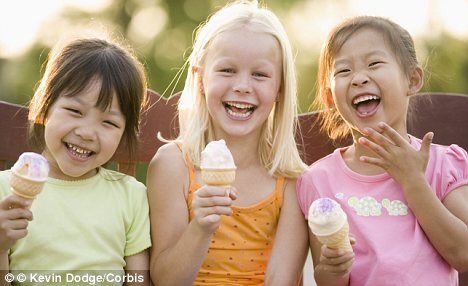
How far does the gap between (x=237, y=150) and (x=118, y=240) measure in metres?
0.71

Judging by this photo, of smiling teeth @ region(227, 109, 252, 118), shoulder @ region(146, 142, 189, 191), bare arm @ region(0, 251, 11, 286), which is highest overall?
smiling teeth @ region(227, 109, 252, 118)

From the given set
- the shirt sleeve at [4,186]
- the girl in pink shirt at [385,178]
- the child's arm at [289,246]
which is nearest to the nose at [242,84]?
the girl in pink shirt at [385,178]

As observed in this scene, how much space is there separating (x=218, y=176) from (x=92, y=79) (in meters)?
0.74

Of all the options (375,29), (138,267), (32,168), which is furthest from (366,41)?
(32,168)

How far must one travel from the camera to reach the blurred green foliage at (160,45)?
15977 mm

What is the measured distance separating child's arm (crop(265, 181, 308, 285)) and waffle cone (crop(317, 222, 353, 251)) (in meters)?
0.47

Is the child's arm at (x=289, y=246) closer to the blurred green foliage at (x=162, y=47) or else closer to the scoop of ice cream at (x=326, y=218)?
the scoop of ice cream at (x=326, y=218)

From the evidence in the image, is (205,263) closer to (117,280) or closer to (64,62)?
(117,280)

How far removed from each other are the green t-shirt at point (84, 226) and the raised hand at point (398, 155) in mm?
1011

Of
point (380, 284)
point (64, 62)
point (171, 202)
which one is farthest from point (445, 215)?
point (64, 62)

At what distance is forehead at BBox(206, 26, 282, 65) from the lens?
10.2 ft

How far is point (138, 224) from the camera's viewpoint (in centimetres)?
Result: 301

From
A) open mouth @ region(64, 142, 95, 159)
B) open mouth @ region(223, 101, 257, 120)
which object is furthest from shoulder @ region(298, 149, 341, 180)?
open mouth @ region(64, 142, 95, 159)

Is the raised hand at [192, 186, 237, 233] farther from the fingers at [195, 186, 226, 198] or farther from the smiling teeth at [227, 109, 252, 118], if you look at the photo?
the smiling teeth at [227, 109, 252, 118]
